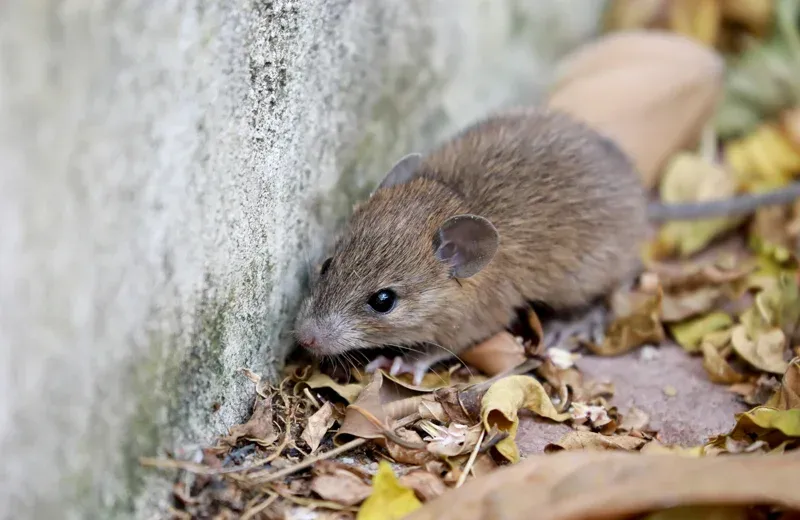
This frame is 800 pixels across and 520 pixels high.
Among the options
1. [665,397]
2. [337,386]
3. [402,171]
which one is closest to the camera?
[337,386]

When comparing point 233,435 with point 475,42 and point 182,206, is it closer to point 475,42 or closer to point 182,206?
point 182,206

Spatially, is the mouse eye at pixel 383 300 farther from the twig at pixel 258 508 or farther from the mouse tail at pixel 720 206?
the mouse tail at pixel 720 206

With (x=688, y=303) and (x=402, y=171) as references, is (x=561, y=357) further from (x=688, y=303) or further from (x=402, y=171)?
(x=402, y=171)

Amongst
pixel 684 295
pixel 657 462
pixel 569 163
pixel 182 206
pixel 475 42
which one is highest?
pixel 475 42

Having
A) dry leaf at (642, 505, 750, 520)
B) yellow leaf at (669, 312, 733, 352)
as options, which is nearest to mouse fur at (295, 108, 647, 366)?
yellow leaf at (669, 312, 733, 352)

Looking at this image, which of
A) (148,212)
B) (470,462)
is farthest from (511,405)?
(148,212)

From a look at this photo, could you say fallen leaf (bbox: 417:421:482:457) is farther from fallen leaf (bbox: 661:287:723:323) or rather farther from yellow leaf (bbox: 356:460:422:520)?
fallen leaf (bbox: 661:287:723:323)

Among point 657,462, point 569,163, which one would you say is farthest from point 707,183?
point 657,462
